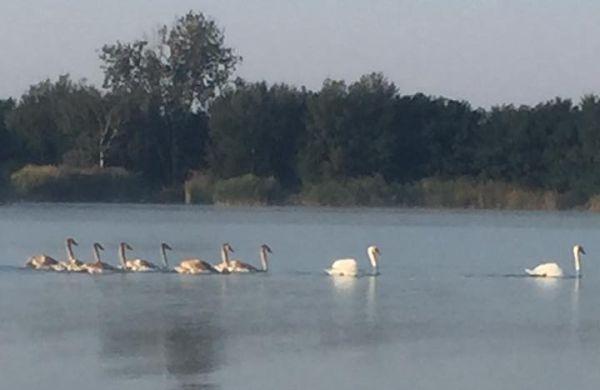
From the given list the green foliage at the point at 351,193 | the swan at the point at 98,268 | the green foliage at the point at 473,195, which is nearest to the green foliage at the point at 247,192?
the green foliage at the point at 351,193

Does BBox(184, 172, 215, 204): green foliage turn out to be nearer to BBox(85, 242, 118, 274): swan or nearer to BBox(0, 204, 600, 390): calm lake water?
BBox(0, 204, 600, 390): calm lake water

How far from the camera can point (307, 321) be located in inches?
782

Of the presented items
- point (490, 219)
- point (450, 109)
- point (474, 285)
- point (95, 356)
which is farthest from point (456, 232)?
point (95, 356)

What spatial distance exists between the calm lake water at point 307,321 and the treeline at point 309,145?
64.1 feet

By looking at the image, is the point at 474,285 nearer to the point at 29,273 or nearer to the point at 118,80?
the point at 29,273

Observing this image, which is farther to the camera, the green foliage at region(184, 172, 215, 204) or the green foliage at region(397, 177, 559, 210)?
the green foliage at region(184, 172, 215, 204)

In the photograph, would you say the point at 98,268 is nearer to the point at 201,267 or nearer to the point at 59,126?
the point at 201,267

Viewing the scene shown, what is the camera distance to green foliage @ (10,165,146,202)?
56812 mm

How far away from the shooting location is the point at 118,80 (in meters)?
66.6

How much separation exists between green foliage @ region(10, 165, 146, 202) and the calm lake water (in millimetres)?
19937

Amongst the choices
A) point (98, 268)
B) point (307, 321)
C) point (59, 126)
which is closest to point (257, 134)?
point (59, 126)

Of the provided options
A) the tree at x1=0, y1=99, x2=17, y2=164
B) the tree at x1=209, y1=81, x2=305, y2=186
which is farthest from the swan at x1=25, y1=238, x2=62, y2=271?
the tree at x1=0, y1=99, x2=17, y2=164

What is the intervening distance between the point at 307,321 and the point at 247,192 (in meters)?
36.6

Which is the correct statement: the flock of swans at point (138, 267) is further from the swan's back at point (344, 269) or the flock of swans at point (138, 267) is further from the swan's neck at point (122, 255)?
the swan's back at point (344, 269)
